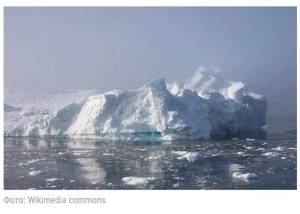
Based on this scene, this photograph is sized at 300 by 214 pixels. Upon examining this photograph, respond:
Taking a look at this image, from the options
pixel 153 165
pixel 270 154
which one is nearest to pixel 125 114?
pixel 153 165

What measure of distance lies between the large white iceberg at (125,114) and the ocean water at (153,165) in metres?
0.57

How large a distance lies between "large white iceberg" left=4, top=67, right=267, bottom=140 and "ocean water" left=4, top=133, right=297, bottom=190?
57 cm

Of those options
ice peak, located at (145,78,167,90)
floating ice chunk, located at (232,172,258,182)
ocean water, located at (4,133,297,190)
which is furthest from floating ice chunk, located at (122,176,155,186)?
ice peak, located at (145,78,167,90)

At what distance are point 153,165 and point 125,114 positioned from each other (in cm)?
321

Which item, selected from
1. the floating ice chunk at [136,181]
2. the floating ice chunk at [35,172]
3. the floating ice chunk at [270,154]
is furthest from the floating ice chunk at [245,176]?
the floating ice chunk at [35,172]

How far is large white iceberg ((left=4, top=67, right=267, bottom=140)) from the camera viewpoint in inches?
399

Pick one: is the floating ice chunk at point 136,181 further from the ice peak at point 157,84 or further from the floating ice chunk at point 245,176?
the ice peak at point 157,84

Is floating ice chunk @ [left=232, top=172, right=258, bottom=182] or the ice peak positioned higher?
the ice peak

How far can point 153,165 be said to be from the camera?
723 centimetres

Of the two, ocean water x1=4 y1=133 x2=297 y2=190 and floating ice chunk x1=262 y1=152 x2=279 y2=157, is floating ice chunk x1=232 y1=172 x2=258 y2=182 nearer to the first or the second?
ocean water x1=4 y1=133 x2=297 y2=190

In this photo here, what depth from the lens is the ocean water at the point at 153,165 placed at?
6.21 metres
